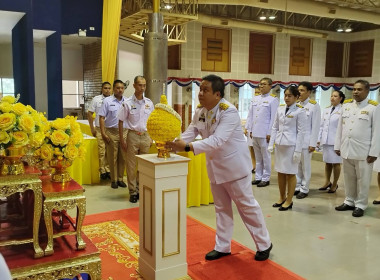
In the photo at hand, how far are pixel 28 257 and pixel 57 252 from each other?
15cm

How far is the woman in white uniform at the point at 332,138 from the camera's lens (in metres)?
5.20

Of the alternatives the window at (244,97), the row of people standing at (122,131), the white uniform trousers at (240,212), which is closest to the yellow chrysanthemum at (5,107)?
the white uniform trousers at (240,212)

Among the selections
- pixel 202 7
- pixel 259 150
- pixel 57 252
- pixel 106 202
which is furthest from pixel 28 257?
pixel 202 7

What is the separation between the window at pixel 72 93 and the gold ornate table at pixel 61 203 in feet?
30.8

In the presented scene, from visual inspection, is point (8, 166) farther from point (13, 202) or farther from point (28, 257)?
point (13, 202)

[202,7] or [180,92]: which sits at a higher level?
[202,7]

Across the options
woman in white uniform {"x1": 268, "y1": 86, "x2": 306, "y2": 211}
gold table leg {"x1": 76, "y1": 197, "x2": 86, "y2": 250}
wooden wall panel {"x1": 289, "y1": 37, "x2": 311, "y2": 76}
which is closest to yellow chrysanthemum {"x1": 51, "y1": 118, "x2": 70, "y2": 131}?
gold table leg {"x1": 76, "y1": 197, "x2": 86, "y2": 250}

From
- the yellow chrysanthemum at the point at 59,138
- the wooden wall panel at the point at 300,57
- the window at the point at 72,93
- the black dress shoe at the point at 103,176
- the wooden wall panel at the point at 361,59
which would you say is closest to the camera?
the yellow chrysanthemum at the point at 59,138

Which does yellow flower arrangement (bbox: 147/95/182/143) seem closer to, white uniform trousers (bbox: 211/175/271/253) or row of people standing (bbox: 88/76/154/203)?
white uniform trousers (bbox: 211/175/271/253)

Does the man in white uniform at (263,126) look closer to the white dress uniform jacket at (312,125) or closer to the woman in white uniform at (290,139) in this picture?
the white dress uniform jacket at (312,125)

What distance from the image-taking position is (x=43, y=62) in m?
10.2

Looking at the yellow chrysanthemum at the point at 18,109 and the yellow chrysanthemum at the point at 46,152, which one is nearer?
the yellow chrysanthemum at the point at 18,109

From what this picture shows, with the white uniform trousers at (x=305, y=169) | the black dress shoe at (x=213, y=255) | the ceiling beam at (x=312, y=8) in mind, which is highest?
the ceiling beam at (x=312, y=8)

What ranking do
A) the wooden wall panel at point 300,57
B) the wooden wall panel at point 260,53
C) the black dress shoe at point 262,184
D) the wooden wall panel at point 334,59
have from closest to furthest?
the black dress shoe at point 262,184 → the wooden wall panel at point 260,53 → the wooden wall panel at point 300,57 → the wooden wall panel at point 334,59
